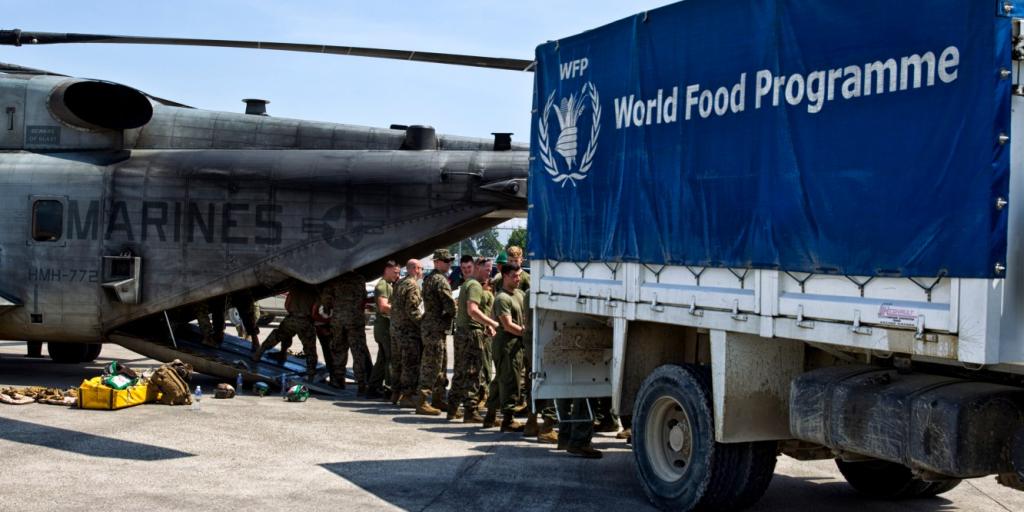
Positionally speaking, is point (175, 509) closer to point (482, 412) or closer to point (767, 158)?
point (767, 158)

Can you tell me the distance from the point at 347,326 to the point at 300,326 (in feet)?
2.23

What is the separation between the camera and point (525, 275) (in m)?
12.0

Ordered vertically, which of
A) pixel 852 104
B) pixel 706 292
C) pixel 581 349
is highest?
pixel 852 104

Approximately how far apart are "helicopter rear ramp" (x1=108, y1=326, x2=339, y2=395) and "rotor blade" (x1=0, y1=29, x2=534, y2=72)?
3.98 metres

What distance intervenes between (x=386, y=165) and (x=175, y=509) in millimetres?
7460

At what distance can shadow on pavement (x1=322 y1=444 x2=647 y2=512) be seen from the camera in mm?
7621

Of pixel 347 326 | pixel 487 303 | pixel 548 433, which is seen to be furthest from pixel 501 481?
pixel 347 326

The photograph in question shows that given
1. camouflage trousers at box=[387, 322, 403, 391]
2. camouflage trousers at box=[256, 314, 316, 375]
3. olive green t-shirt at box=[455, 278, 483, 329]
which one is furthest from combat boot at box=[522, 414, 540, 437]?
camouflage trousers at box=[256, 314, 316, 375]

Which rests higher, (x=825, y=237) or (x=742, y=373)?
(x=825, y=237)

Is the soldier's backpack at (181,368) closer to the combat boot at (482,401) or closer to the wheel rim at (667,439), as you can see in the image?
the combat boot at (482,401)

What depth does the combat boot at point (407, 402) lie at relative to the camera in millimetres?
12758

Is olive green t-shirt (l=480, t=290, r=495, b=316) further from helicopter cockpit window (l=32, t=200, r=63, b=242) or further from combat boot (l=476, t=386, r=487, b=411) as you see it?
helicopter cockpit window (l=32, t=200, r=63, b=242)

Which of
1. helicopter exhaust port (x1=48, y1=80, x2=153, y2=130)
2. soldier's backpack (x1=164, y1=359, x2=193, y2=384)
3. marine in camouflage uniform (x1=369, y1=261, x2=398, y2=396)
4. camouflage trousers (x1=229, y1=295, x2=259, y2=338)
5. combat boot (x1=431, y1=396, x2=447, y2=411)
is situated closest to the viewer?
combat boot (x1=431, y1=396, x2=447, y2=411)

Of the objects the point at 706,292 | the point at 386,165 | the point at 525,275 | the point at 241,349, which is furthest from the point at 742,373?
the point at 241,349
